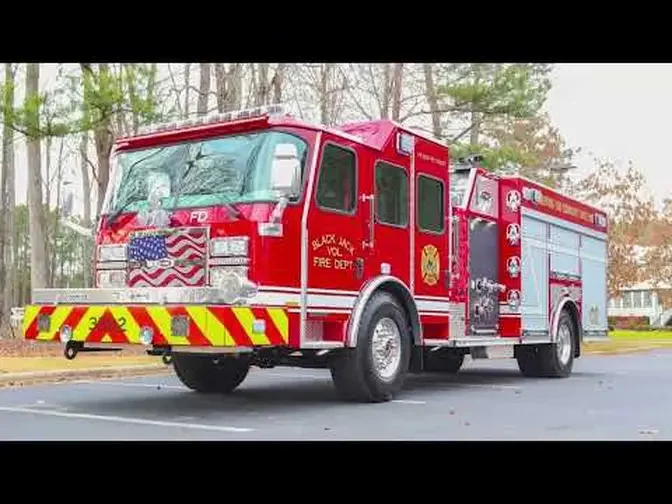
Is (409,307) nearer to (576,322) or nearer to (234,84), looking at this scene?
(576,322)

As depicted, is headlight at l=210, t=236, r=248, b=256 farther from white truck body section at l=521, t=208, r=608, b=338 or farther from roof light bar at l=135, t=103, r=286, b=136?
white truck body section at l=521, t=208, r=608, b=338

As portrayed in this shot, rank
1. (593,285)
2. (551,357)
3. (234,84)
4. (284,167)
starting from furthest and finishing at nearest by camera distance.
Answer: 1. (234,84)
2. (593,285)
3. (551,357)
4. (284,167)

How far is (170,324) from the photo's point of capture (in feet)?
26.7

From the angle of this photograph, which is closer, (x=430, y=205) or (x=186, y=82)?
(x=430, y=205)

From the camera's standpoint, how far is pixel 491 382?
13.0 m

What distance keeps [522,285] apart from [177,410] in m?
5.79

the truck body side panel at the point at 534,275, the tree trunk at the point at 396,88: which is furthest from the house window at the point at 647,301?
the truck body side panel at the point at 534,275

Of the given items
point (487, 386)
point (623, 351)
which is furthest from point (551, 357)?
point (623, 351)

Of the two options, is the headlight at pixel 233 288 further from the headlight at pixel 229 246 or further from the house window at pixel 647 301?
the house window at pixel 647 301

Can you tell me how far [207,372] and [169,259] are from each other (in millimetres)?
2254

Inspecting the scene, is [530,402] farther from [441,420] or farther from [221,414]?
[221,414]

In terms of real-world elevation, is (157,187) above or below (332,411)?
above

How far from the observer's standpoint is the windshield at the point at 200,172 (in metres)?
8.68

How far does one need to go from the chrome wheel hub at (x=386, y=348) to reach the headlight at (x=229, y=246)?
1.84m
